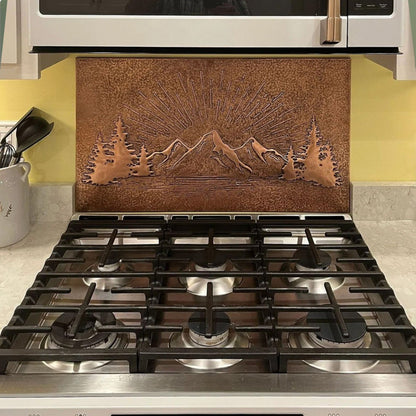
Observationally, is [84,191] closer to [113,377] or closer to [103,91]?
[103,91]

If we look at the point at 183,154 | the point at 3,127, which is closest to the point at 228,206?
the point at 183,154

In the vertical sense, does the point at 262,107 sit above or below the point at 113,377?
above

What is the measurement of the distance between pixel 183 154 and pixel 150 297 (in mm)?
544

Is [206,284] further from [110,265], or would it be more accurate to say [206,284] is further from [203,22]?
[203,22]

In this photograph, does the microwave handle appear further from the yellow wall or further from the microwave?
the yellow wall

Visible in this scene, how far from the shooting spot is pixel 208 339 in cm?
105

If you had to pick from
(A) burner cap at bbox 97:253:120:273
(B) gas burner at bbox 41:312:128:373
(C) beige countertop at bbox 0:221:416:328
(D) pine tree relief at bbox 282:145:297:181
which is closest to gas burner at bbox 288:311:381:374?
(C) beige countertop at bbox 0:221:416:328

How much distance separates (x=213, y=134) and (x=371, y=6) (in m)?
0.57

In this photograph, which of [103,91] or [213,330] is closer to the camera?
[213,330]

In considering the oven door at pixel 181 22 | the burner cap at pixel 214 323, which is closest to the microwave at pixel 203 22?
the oven door at pixel 181 22

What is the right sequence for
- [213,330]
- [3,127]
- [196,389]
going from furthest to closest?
[3,127], [213,330], [196,389]

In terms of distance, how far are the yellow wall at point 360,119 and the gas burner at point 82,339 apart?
613mm

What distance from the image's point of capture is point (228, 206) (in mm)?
1649

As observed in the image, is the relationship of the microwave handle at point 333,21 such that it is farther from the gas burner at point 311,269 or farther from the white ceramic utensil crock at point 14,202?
the white ceramic utensil crock at point 14,202
